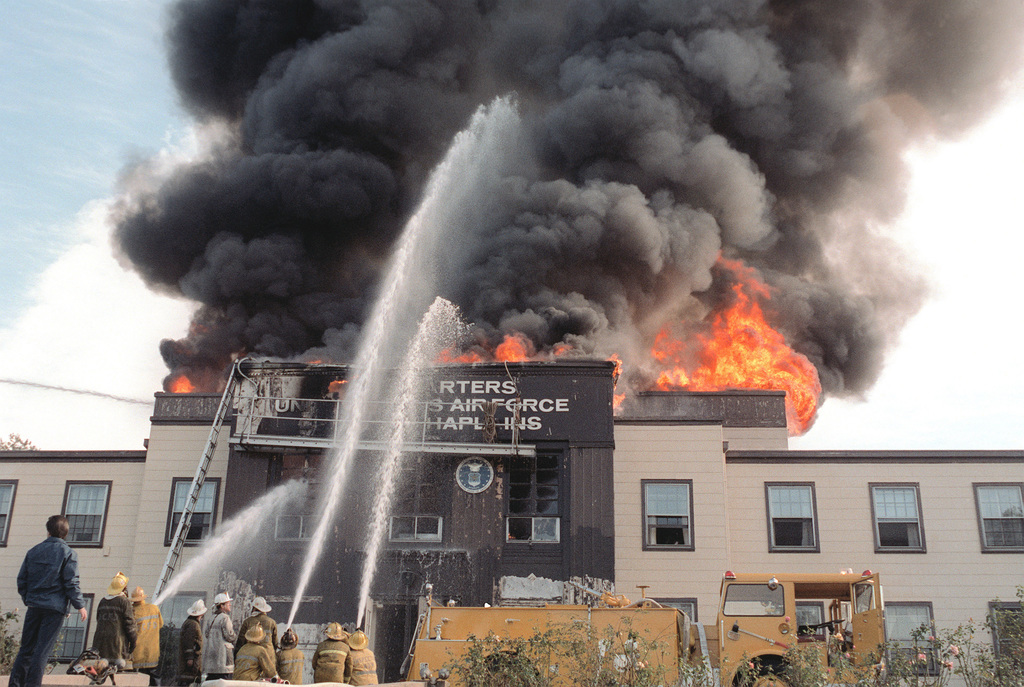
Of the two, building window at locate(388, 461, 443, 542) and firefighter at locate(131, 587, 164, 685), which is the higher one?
building window at locate(388, 461, 443, 542)

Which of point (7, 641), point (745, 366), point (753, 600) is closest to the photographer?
point (753, 600)

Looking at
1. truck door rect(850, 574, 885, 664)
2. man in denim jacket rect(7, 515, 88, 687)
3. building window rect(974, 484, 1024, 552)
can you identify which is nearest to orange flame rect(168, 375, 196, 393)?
truck door rect(850, 574, 885, 664)

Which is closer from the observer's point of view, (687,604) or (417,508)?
(687,604)

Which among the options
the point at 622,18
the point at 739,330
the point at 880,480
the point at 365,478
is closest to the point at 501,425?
the point at 365,478

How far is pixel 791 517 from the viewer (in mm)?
19562

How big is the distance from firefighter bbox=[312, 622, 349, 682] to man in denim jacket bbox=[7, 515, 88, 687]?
11.8 ft

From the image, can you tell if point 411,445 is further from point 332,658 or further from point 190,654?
point 190,654

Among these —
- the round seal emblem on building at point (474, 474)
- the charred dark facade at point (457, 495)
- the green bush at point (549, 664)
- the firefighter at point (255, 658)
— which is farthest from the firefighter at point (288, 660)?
the round seal emblem on building at point (474, 474)

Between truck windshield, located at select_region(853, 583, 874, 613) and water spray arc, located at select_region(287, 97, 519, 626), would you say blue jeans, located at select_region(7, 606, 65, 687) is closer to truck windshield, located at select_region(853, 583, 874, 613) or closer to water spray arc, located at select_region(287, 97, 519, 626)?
truck windshield, located at select_region(853, 583, 874, 613)

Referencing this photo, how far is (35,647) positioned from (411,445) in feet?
38.3

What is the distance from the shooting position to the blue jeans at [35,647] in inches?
279

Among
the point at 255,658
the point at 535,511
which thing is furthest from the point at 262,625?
the point at 535,511

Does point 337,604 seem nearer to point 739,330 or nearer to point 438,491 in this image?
point 438,491

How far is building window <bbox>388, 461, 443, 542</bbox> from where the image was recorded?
1867 cm
